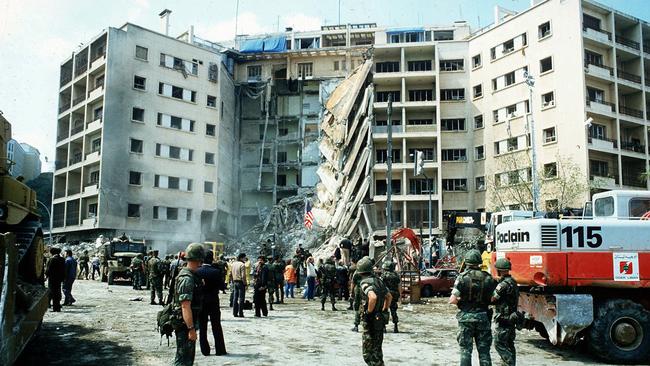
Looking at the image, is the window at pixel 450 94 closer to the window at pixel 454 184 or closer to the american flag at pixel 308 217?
the window at pixel 454 184

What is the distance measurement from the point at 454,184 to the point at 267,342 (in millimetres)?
39206

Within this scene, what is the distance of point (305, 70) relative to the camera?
5925 centimetres

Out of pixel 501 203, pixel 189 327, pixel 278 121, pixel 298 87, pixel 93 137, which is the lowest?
pixel 189 327

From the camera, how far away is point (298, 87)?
59.8 meters

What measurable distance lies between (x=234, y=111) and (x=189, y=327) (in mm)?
55628

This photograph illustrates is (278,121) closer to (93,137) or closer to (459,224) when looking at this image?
(93,137)

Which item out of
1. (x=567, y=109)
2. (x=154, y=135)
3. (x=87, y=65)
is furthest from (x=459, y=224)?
(x=87, y=65)

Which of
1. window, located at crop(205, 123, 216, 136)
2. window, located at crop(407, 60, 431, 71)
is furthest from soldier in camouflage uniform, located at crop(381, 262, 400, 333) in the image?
window, located at crop(205, 123, 216, 136)

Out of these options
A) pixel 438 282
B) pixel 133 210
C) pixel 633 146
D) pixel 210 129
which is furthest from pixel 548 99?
pixel 133 210

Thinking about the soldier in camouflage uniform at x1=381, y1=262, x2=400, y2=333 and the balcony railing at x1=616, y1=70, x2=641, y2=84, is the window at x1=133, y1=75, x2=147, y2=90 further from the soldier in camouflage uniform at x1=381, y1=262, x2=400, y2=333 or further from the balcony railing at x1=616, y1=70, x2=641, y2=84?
the soldier in camouflage uniform at x1=381, y1=262, x2=400, y2=333

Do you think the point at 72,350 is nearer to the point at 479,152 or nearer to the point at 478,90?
the point at 479,152

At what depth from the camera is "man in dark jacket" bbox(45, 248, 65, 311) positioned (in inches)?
595

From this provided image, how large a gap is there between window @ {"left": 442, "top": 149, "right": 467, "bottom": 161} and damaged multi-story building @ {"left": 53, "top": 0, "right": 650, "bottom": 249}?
130 mm

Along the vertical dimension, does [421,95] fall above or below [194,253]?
above
